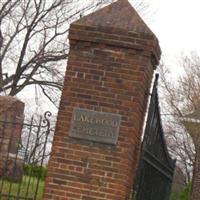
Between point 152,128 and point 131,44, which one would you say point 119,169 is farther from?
point 131,44

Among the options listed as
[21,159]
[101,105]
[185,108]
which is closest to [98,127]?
[101,105]

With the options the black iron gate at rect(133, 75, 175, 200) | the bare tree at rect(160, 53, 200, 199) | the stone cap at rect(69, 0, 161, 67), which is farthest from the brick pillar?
the bare tree at rect(160, 53, 200, 199)

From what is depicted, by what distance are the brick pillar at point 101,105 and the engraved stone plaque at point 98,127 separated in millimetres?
11

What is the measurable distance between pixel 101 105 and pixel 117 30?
0.88 m

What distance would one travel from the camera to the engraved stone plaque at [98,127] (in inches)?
281

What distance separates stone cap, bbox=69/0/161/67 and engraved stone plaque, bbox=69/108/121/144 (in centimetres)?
85

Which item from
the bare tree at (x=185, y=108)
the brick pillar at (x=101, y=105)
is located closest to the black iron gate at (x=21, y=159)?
the brick pillar at (x=101, y=105)

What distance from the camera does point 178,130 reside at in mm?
38781

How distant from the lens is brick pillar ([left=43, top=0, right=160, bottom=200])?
282 inches

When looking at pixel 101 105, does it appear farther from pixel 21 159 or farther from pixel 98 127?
pixel 21 159

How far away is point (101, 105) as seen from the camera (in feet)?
23.9

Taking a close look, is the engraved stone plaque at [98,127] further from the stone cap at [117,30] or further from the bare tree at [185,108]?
the bare tree at [185,108]

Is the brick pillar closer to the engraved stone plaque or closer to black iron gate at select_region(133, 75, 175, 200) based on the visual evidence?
the engraved stone plaque

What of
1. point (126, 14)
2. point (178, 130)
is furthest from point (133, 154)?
point (178, 130)
